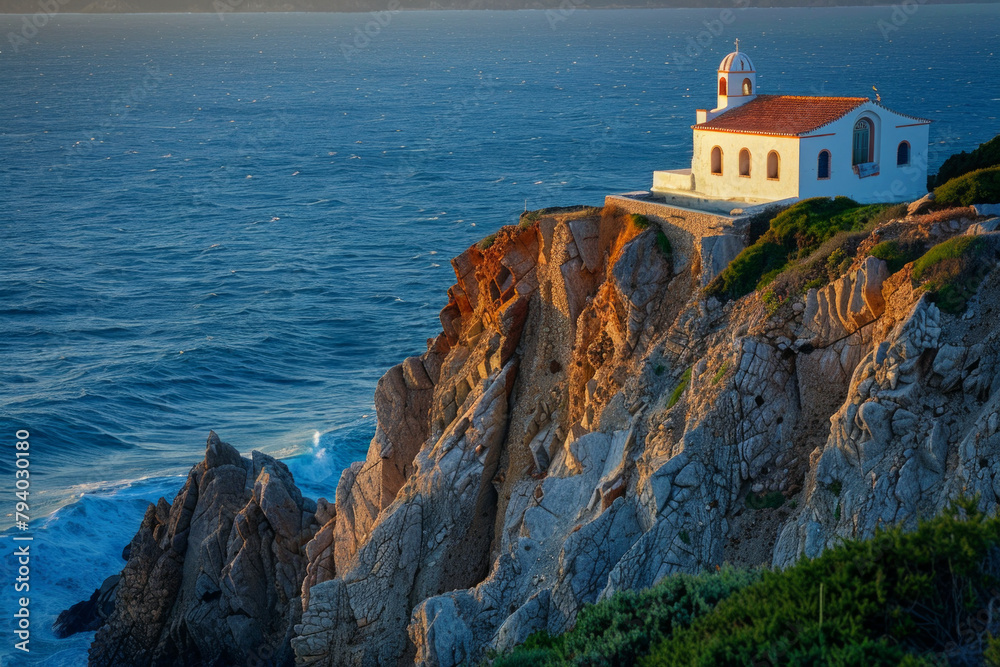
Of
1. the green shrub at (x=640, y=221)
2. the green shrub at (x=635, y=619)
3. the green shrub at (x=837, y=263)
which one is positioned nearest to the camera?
the green shrub at (x=635, y=619)

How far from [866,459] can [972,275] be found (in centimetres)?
537

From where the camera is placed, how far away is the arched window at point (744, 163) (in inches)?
1624

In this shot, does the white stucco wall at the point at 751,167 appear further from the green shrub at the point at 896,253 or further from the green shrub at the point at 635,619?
the green shrub at the point at 635,619

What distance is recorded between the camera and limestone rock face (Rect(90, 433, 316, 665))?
128 ft

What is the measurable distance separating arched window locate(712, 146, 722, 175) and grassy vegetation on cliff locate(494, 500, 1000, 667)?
79.5ft

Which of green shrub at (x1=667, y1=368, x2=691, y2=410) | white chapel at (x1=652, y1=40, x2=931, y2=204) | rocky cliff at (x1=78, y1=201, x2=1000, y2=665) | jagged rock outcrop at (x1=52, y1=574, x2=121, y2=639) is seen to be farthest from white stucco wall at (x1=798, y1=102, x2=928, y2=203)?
jagged rock outcrop at (x1=52, y1=574, x2=121, y2=639)

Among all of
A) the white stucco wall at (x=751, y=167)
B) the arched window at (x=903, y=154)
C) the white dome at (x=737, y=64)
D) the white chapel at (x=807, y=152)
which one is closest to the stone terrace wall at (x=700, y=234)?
the white stucco wall at (x=751, y=167)

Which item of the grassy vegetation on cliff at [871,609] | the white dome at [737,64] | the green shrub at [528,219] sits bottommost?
the grassy vegetation on cliff at [871,609]

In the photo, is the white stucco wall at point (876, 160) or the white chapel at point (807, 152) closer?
the white stucco wall at point (876, 160)

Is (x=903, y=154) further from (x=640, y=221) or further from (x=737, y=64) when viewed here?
(x=640, y=221)

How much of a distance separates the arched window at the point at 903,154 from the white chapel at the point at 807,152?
39mm

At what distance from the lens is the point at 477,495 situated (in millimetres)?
35438

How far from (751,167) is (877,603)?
2545 centimetres

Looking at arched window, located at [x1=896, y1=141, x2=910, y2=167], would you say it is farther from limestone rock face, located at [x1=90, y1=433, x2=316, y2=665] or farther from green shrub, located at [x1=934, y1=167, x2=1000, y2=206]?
limestone rock face, located at [x1=90, y1=433, x2=316, y2=665]
